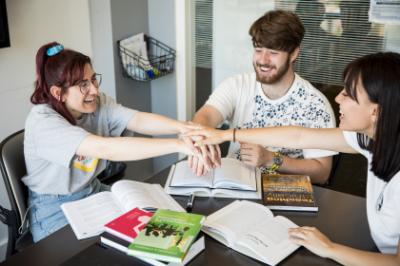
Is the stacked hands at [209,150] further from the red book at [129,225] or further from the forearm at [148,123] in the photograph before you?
the red book at [129,225]

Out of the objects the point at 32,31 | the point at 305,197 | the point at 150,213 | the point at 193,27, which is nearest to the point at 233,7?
the point at 193,27

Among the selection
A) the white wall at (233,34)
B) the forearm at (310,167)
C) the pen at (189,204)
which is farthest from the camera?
the white wall at (233,34)

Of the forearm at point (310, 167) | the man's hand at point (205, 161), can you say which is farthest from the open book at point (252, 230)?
the forearm at point (310, 167)

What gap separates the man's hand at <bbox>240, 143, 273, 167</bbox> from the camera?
6.00 feet

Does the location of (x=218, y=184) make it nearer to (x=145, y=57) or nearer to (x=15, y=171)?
(x=15, y=171)

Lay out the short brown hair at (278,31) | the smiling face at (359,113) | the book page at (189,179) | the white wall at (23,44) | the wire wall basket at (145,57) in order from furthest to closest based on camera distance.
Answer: the wire wall basket at (145,57) → the white wall at (23,44) → the short brown hair at (278,31) → the book page at (189,179) → the smiling face at (359,113)

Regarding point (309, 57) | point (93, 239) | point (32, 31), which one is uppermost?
point (32, 31)

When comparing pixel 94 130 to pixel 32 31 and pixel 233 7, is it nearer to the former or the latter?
pixel 32 31

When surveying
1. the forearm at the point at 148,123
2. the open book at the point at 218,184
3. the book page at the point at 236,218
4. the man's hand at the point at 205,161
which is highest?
the forearm at the point at 148,123

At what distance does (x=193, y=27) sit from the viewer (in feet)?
9.80

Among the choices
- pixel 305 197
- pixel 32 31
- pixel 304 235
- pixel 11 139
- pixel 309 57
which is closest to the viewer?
pixel 304 235

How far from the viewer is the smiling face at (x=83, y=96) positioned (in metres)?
1.74

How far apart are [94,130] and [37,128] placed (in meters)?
0.28

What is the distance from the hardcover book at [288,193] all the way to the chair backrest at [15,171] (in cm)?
91
